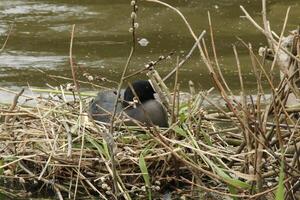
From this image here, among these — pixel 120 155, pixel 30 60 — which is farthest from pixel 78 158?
pixel 30 60

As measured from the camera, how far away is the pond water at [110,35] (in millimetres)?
6141

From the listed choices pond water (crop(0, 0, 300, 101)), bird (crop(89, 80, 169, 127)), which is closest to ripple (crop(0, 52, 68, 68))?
pond water (crop(0, 0, 300, 101))

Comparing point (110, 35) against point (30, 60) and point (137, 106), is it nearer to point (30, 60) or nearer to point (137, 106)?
point (30, 60)

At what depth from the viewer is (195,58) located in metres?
6.52

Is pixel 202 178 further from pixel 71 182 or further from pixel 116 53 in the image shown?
pixel 116 53

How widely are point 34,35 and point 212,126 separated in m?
3.15

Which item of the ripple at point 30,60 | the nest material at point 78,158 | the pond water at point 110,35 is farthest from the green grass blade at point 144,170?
the ripple at point 30,60

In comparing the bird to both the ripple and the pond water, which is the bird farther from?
the ripple

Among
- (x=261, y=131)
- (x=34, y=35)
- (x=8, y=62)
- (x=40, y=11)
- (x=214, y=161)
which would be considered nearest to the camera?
(x=261, y=131)

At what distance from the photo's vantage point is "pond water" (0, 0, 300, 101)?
20.1 feet

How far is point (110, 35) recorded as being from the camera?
7160mm

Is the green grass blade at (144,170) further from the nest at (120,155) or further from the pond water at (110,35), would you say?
the pond water at (110,35)

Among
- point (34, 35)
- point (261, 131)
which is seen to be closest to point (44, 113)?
point (261, 131)

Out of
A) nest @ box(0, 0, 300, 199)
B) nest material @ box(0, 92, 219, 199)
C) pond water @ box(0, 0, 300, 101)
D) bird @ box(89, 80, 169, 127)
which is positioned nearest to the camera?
nest @ box(0, 0, 300, 199)
